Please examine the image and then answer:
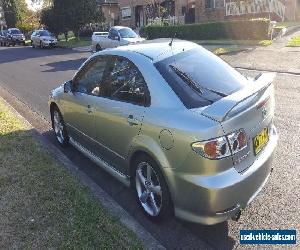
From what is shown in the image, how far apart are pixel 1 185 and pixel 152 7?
116 feet

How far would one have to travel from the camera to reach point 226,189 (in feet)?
11.1

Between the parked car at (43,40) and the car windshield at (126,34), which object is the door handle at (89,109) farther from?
the parked car at (43,40)

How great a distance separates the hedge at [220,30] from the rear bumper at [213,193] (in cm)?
1607

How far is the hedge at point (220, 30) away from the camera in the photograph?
2083 centimetres

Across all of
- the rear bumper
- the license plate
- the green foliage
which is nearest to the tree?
the green foliage

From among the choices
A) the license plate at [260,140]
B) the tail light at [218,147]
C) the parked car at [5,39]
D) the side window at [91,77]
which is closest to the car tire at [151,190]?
the tail light at [218,147]

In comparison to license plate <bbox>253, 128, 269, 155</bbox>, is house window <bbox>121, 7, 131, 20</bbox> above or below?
above

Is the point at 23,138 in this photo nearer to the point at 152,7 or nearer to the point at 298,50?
the point at 298,50

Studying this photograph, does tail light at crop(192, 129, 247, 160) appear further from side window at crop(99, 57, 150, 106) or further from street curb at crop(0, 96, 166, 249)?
street curb at crop(0, 96, 166, 249)

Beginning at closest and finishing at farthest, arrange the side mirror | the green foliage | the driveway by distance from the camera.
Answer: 1. the side mirror
2. the driveway
3. the green foliage

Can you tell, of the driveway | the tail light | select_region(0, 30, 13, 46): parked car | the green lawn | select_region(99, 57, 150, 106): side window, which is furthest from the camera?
select_region(0, 30, 13, 46): parked car

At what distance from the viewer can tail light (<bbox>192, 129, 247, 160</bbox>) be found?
11.0 feet

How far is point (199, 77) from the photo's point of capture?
4156mm

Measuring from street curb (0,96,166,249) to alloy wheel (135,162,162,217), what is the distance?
222mm
